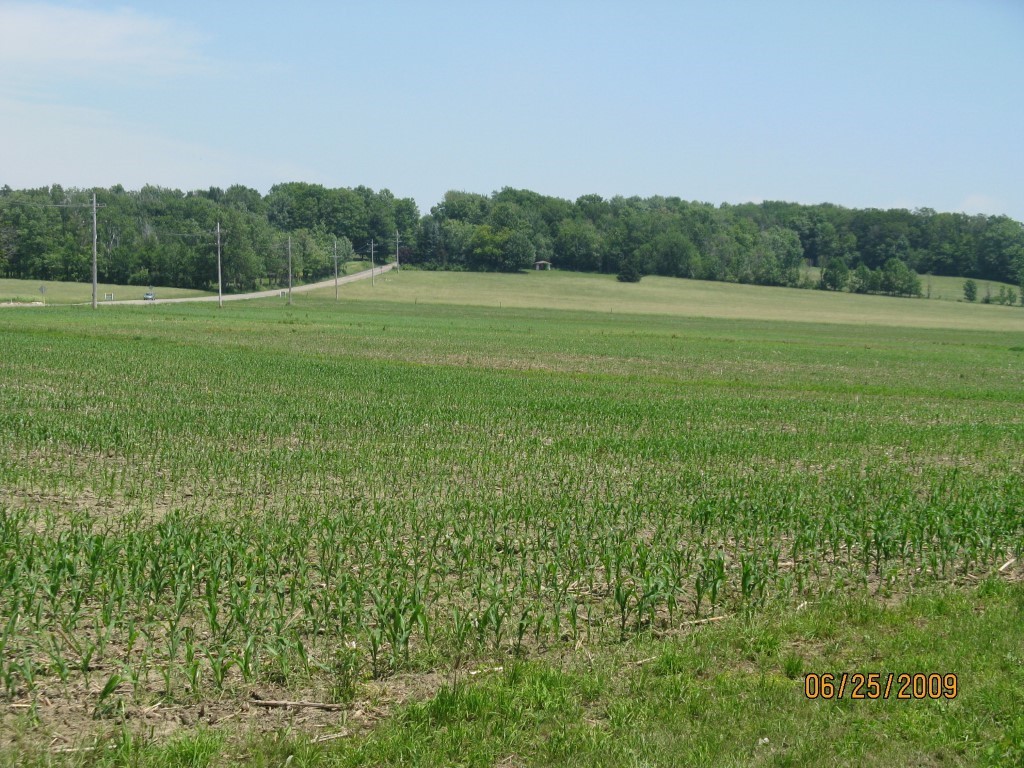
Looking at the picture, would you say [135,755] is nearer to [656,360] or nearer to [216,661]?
[216,661]

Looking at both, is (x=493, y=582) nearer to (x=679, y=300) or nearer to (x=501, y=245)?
(x=679, y=300)

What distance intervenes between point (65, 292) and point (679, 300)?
8480 centimetres

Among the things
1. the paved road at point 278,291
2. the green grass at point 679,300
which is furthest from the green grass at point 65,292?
the green grass at point 679,300

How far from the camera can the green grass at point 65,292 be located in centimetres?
9738

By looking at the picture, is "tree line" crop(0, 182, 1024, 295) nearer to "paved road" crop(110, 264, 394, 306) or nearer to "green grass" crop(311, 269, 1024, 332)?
"paved road" crop(110, 264, 394, 306)

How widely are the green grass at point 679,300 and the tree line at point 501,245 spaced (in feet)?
39.2

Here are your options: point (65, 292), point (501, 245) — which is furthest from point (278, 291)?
point (501, 245)

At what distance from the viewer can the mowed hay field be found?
668 centimetres

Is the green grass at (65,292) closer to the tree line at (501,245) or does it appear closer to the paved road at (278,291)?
the paved road at (278,291)

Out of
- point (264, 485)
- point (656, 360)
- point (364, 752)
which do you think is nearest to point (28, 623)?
point (364, 752)

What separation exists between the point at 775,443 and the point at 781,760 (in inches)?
610

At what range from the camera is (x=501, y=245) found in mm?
168125

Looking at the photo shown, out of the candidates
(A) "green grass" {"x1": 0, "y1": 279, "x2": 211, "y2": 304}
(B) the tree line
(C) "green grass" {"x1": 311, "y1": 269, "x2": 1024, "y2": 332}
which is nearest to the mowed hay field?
(A) "green grass" {"x1": 0, "y1": 279, "x2": 211, "y2": 304}

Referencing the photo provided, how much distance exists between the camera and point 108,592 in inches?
357
